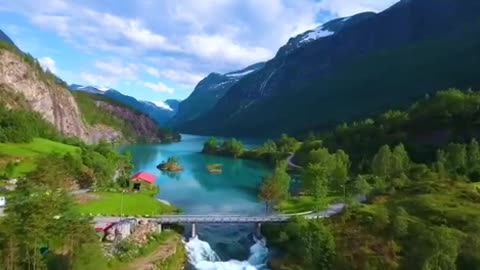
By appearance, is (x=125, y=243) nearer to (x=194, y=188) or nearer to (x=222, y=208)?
(x=222, y=208)

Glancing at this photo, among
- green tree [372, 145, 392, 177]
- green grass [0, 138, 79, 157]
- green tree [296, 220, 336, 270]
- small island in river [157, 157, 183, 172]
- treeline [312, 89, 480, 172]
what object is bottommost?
green tree [296, 220, 336, 270]

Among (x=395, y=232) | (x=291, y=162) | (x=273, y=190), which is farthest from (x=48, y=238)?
(x=291, y=162)

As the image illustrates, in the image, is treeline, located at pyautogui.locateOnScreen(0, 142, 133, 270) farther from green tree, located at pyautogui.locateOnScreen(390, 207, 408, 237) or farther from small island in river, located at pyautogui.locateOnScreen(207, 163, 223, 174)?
small island in river, located at pyautogui.locateOnScreen(207, 163, 223, 174)

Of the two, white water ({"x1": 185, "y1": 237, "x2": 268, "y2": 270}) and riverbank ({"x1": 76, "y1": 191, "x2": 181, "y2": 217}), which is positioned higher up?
riverbank ({"x1": 76, "y1": 191, "x2": 181, "y2": 217})

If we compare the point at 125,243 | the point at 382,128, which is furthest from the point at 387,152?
the point at 125,243

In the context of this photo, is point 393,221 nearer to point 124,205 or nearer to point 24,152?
point 124,205

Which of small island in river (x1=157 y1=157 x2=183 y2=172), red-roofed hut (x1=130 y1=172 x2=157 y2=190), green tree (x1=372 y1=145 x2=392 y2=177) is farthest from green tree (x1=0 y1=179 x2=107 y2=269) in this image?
small island in river (x1=157 y1=157 x2=183 y2=172)

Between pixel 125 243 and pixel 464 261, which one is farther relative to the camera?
pixel 125 243
